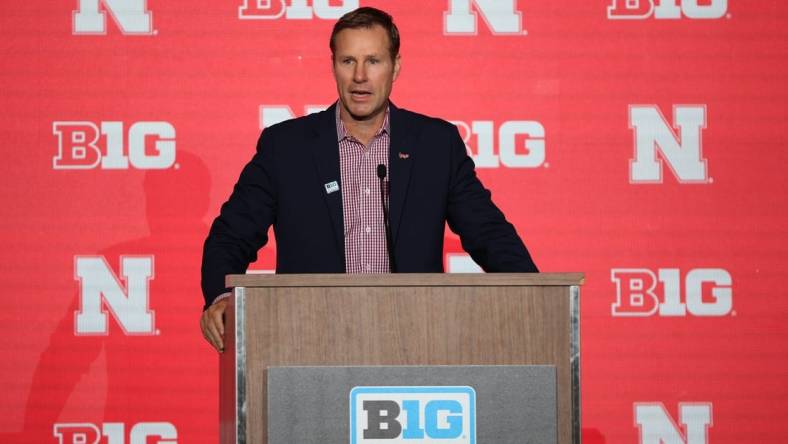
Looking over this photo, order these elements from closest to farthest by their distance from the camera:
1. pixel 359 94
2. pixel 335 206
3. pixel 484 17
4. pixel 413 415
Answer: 1. pixel 413 415
2. pixel 335 206
3. pixel 359 94
4. pixel 484 17

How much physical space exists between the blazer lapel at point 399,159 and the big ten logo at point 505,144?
1.10m

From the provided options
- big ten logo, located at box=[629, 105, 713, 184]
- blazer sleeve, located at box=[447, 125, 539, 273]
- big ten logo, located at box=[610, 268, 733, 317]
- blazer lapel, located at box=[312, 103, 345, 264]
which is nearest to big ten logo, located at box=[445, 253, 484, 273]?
big ten logo, located at box=[610, 268, 733, 317]

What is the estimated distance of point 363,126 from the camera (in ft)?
8.42

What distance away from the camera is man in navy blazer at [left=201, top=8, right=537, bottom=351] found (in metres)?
2.37

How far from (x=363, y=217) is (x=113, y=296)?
1519 millimetres

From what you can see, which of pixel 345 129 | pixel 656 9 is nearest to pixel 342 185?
pixel 345 129

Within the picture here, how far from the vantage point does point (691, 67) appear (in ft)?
12.1

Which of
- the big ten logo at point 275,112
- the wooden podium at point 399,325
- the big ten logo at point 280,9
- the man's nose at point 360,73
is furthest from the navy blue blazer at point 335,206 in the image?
the big ten logo at point 280,9

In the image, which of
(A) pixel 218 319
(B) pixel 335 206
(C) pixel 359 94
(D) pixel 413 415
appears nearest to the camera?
(D) pixel 413 415

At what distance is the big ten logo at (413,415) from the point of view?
5.64 ft

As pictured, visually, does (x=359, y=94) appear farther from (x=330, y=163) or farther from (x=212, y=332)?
(x=212, y=332)

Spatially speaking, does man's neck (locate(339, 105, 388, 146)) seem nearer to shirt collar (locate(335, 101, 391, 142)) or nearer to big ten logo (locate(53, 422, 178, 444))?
shirt collar (locate(335, 101, 391, 142))

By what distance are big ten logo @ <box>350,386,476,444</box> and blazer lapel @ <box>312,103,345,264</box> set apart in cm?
68

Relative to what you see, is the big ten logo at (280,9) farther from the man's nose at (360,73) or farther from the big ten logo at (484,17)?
the man's nose at (360,73)
